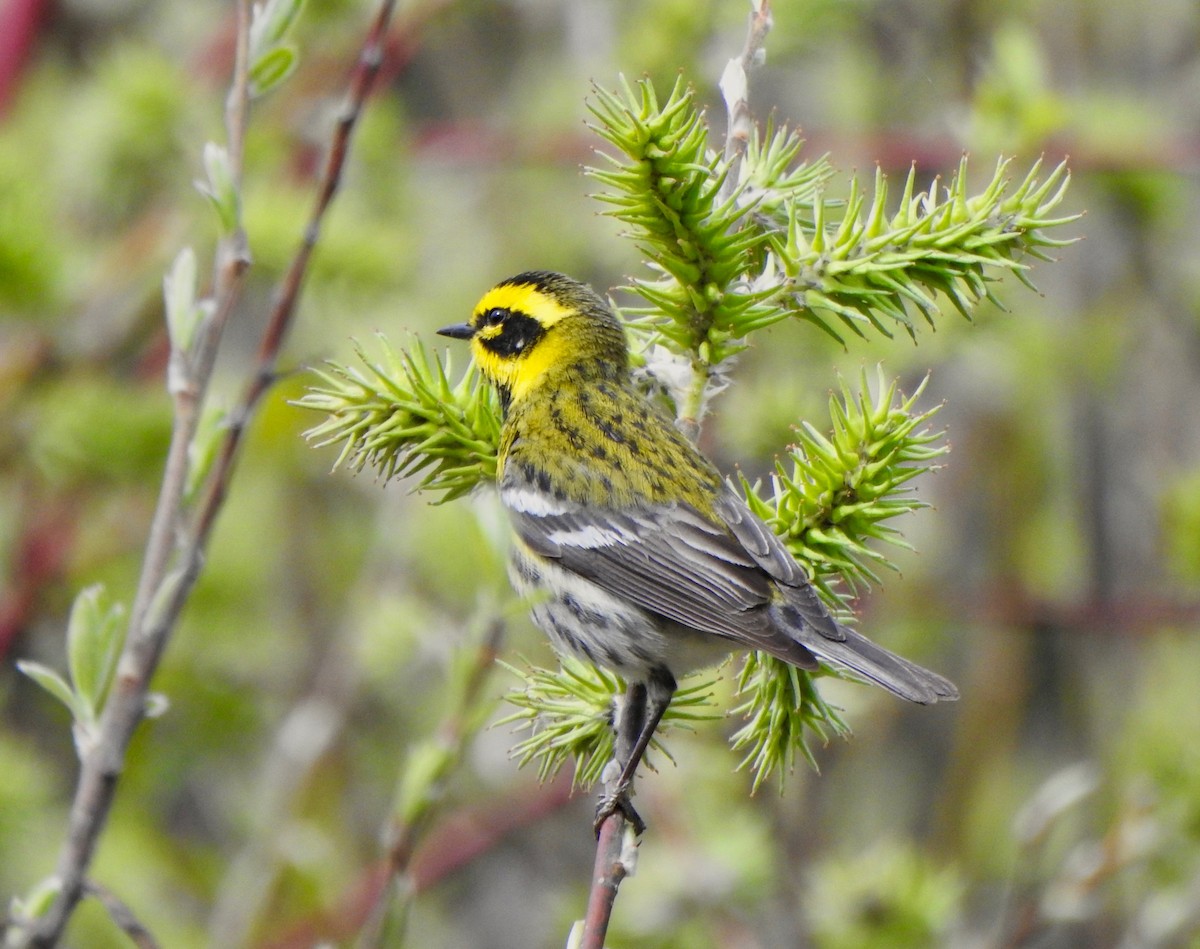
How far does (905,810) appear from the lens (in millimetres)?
6145

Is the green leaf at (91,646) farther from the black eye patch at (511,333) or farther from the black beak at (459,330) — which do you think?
the black eye patch at (511,333)

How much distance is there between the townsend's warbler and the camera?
205 centimetres

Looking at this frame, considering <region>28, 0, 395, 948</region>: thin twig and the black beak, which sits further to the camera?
the black beak

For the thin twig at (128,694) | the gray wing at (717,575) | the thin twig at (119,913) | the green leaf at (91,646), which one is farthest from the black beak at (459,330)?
the thin twig at (119,913)

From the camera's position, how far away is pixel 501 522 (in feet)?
5.91

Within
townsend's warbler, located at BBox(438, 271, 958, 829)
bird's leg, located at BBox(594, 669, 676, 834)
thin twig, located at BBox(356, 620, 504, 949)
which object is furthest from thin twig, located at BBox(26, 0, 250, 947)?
bird's leg, located at BBox(594, 669, 676, 834)

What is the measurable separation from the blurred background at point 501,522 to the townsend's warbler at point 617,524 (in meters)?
0.23

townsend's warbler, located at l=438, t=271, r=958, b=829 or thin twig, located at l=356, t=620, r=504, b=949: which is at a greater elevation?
townsend's warbler, located at l=438, t=271, r=958, b=829

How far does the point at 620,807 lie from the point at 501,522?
1.43 ft

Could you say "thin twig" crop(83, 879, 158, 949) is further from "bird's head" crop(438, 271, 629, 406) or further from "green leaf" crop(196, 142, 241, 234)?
"bird's head" crop(438, 271, 629, 406)

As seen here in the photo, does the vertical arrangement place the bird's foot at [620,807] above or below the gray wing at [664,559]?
below

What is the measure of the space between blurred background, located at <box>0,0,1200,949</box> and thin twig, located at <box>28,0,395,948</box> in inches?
12.7

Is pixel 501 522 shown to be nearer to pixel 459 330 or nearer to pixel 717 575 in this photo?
pixel 717 575

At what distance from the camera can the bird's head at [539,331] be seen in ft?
8.80
